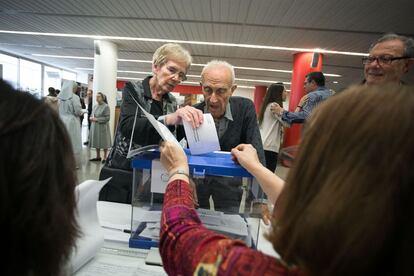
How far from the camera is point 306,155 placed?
0.47m

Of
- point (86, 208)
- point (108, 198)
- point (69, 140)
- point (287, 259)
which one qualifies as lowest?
point (108, 198)

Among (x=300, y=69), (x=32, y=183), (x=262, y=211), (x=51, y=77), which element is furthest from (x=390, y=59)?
(x=51, y=77)

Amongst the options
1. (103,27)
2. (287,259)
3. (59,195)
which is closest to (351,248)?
(287,259)

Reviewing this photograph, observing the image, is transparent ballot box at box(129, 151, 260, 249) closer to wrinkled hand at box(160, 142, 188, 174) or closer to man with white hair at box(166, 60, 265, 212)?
wrinkled hand at box(160, 142, 188, 174)

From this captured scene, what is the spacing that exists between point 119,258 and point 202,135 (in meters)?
0.52

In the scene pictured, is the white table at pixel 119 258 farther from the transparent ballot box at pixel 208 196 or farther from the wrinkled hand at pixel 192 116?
the wrinkled hand at pixel 192 116

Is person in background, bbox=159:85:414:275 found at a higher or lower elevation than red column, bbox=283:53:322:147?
lower

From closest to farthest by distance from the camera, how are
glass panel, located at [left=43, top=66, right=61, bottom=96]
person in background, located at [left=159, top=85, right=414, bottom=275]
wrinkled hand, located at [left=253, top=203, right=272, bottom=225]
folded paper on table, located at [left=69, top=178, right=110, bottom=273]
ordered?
person in background, located at [left=159, top=85, right=414, bottom=275] < folded paper on table, located at [left=69, top=178, right=110, bottom=273] < wrinkled hand, located at [left=253, top=203, right=272, bottom=225] < glass panel, located at [left=43, top=66, right=61, bottom=96]

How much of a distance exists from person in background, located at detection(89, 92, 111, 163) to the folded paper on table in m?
6.04

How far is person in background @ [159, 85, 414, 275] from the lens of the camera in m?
0.39

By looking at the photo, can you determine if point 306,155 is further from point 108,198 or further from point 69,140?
point 108,198

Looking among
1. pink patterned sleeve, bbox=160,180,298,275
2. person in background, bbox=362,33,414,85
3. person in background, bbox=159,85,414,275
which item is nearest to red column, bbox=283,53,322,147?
person in background, bbox=362,33,414,85

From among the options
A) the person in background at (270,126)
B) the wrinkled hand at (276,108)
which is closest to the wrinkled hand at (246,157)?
the wrinkled hand at (276,108)

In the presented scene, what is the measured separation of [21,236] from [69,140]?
18 cm
